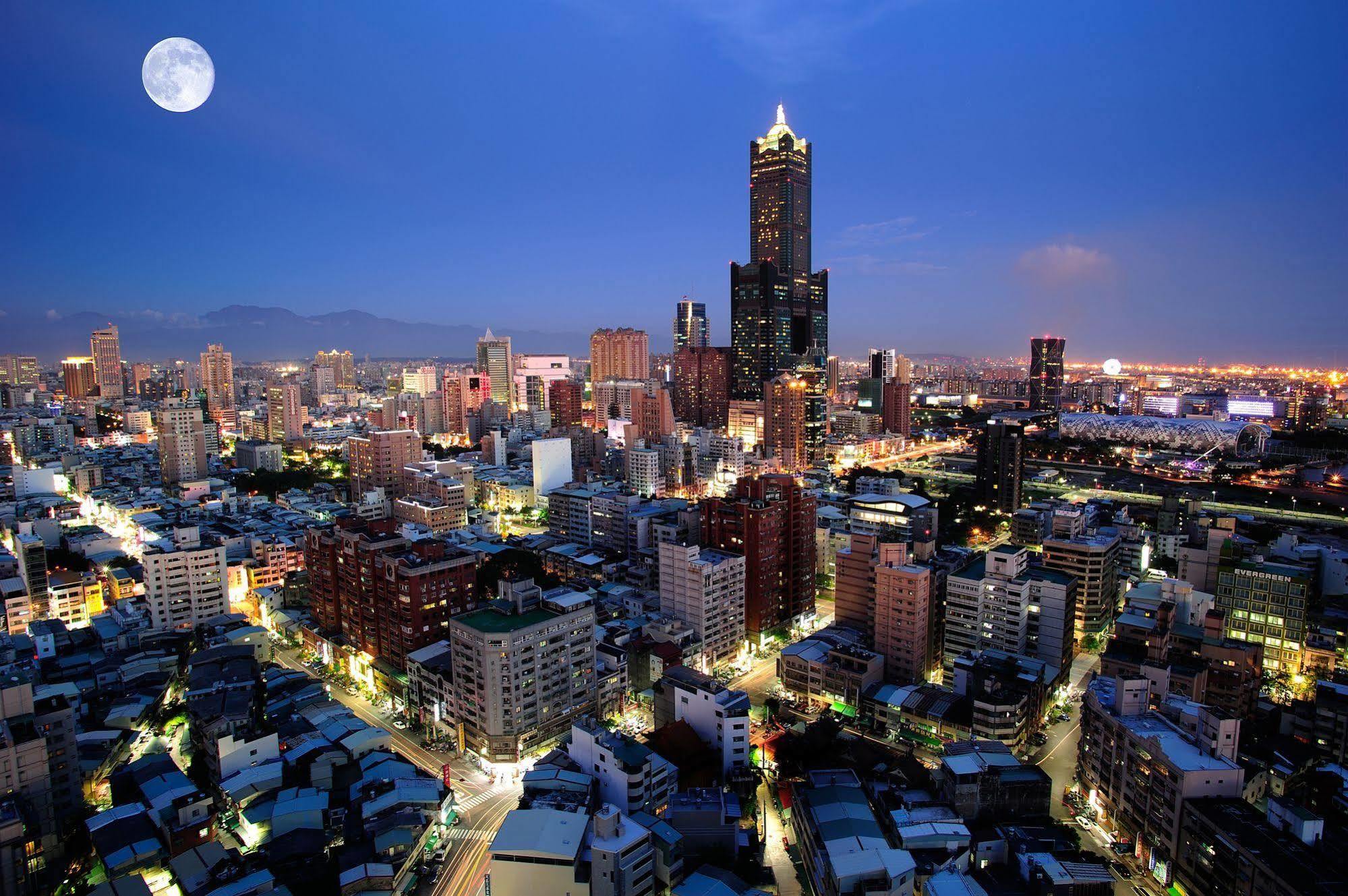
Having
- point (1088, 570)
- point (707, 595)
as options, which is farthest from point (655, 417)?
point (1088, 570)

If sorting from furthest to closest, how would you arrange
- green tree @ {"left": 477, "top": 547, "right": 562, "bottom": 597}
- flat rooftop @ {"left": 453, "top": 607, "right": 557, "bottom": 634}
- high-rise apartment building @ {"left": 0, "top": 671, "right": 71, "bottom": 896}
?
1. green tree @ {"left": 477, "top": 547, "right": 562, "bottom": 597}
2. flat rooftop @ {"left": 453, "top": 607, "right": 557, "bottom": 634}
3. high-rise apartment building @ {"left": 0, "top": 671, "right": 71, "bottom": 896}

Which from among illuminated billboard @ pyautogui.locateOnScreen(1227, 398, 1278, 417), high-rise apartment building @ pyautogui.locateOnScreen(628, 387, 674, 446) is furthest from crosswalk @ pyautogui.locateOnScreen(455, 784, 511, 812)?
illuminated billboard @ pyautogui.locateOnScreen(1227, 398, 1278, 417)

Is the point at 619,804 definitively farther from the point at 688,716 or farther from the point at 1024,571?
the point at 1024,571

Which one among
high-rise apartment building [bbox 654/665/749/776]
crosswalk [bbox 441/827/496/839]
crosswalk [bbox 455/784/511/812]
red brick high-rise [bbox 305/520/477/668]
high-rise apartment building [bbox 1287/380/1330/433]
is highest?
high-rise apartment building [bbox 1287/380/1330/433]

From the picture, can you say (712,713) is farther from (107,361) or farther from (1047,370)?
(107,361)

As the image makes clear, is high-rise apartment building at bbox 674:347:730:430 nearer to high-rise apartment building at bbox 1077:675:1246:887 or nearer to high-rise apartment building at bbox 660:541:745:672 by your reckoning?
high-rise apartment building at bbox 660:541:745:672

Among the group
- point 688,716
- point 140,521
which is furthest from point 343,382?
point 688,716

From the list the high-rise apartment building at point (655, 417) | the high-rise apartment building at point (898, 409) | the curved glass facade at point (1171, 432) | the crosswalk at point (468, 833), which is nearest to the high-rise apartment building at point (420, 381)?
the high-rise apartment building at point (655, 417)
